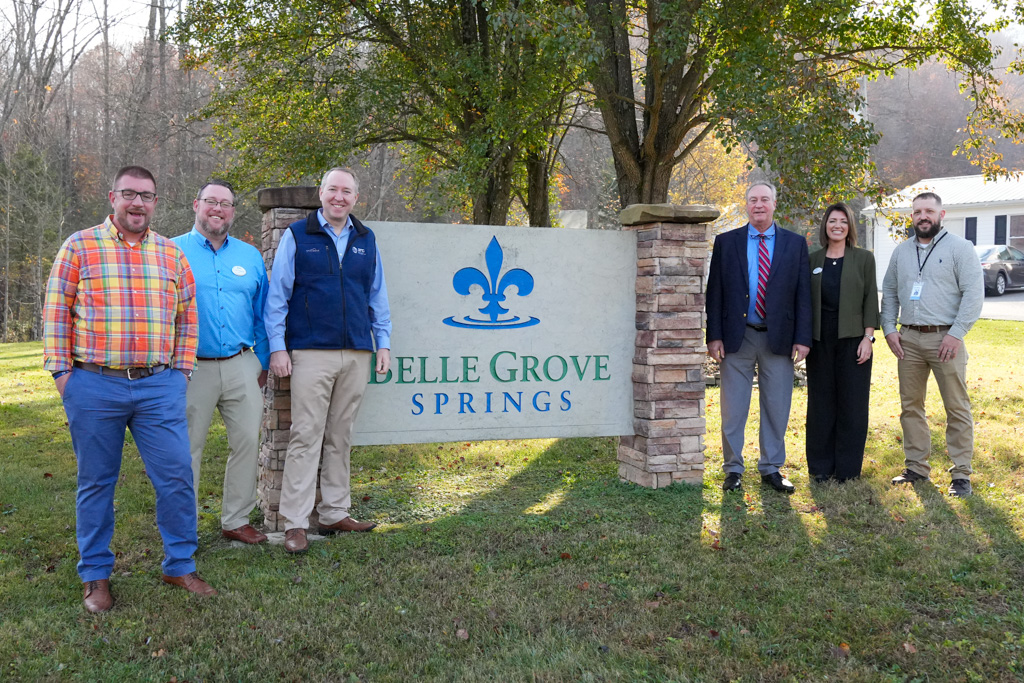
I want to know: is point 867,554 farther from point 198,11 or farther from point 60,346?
point 198,11

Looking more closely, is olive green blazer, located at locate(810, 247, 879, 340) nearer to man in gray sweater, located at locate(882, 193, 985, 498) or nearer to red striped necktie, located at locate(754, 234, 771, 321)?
man in gray sweater, located at locate(882, 193, 985, 498)

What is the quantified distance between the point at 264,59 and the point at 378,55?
1577 millimetres

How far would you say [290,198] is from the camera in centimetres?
482

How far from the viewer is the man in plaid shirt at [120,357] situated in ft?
11.4

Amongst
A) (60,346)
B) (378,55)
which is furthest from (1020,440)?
(378,55)

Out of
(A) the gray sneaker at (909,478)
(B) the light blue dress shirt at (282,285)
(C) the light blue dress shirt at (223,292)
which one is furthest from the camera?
(A) the gray sneaker at (909,478)

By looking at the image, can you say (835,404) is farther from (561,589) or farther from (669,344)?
(561,589)

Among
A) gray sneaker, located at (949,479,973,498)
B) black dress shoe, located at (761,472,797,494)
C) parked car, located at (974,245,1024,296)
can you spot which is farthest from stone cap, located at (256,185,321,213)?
parked car, located at (974,245,1024,296)

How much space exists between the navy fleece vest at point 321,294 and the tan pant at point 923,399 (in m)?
3.67

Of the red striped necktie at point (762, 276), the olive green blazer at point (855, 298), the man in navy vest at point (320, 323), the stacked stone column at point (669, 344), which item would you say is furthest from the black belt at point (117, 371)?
the olive green blazer at point (855, 298)

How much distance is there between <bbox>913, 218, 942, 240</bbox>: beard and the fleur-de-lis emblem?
8.47 ft

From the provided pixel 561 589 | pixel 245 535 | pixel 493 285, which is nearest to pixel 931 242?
pixel 493 285

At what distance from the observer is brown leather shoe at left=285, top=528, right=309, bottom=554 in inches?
174

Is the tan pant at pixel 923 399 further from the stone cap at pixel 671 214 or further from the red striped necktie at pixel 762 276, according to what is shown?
the stone cap at pixel 671 214
